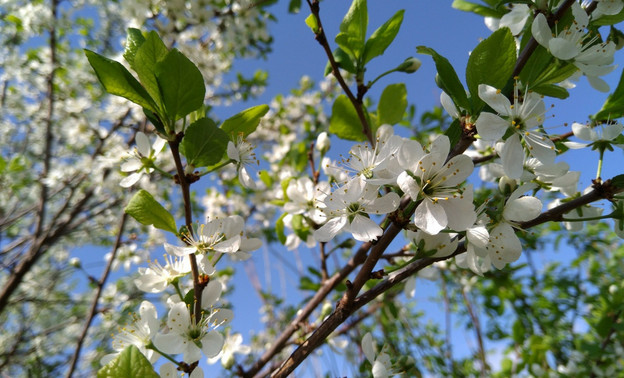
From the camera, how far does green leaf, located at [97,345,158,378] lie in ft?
1.84

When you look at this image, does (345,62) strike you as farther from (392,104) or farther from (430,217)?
(430,217)

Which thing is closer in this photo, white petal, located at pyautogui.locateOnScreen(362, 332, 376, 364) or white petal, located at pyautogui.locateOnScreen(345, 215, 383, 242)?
white petal, located at pyautogui.locateOnScreen(345, 215, 383, 242)

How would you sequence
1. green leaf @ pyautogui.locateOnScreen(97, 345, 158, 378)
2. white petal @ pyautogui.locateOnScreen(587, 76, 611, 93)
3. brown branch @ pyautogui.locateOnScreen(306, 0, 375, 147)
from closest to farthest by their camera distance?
green leaf @ pyautogui.locateOnScreen(97, 345, 158, 378) < white petal @ pyautogui.locateOnScreen(587, 76, 611, 93) < brown branch @ pyautogui.locateOnScreen(306, 0, 375, 147)

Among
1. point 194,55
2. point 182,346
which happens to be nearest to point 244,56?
point 194,55

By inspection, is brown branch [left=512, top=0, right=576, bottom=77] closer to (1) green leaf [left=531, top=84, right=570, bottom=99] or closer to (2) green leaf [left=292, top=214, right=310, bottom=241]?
(1) green leaf [left=531, top=84, right=570, bottom=99]

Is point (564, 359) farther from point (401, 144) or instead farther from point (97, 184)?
point (97, 184)

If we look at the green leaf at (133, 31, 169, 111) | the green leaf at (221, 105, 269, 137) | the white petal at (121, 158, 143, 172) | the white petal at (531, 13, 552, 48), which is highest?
the white petal at (121, 158, 143, 172)

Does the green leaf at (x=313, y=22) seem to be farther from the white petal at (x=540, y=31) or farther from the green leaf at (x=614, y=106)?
the green leaf at (x=614, y=106)

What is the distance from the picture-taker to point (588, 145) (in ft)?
2.77

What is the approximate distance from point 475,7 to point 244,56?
2.70 m

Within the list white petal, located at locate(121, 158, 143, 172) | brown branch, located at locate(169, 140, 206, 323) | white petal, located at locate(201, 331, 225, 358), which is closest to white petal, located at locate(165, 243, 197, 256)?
brown branch, located at locate(169, 140, 206, 323)

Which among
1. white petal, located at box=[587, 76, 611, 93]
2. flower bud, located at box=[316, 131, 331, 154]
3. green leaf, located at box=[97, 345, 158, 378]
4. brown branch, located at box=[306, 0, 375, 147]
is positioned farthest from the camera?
flower bud, located at box=[316, 131, 331, 154]

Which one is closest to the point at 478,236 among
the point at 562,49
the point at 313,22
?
the point at 562,49

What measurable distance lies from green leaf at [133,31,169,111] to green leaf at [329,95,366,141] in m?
0.53
